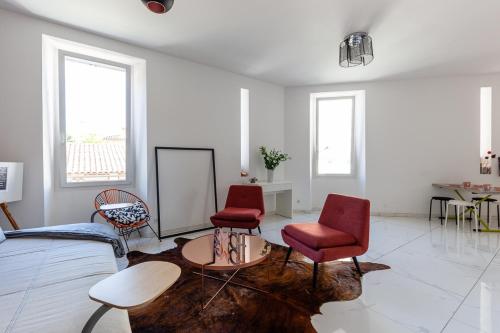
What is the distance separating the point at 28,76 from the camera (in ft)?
8.96

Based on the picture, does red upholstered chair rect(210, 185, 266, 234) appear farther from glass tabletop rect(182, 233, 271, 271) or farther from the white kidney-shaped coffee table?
the white kidney-shaped coffee table

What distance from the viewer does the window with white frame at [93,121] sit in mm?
3201

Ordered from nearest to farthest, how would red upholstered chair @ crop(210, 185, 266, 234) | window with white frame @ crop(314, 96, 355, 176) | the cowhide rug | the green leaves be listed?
the cowhide rug < red upholstered chair @ crop(210, 185, 266, 234) < the green leaves < window with white frame @ crop(314, 96, 355, 176)

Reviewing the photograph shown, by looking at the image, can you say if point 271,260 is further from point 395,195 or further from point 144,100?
point 395,195

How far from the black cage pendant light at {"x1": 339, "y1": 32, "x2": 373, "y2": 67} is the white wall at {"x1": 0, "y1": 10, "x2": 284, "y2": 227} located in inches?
82.6

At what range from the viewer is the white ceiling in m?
2.51

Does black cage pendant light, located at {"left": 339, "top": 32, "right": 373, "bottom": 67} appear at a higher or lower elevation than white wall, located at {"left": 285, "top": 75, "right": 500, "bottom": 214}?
higher

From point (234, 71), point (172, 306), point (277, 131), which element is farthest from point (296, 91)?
point (172, 306)

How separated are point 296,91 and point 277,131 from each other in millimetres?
995

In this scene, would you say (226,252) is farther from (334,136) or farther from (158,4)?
(334,136)

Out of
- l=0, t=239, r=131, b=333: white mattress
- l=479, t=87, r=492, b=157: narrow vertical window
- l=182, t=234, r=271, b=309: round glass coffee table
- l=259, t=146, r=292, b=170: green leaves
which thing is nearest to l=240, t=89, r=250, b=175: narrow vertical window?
l=259, t=146, r=292, b=170: green leaves

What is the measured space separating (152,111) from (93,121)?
0.82 meters

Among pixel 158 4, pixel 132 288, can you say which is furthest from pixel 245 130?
Answer: pixel 132 288

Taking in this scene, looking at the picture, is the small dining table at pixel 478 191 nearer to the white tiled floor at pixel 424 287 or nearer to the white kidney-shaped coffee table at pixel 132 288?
the white tiled floor at pixel 424 287
